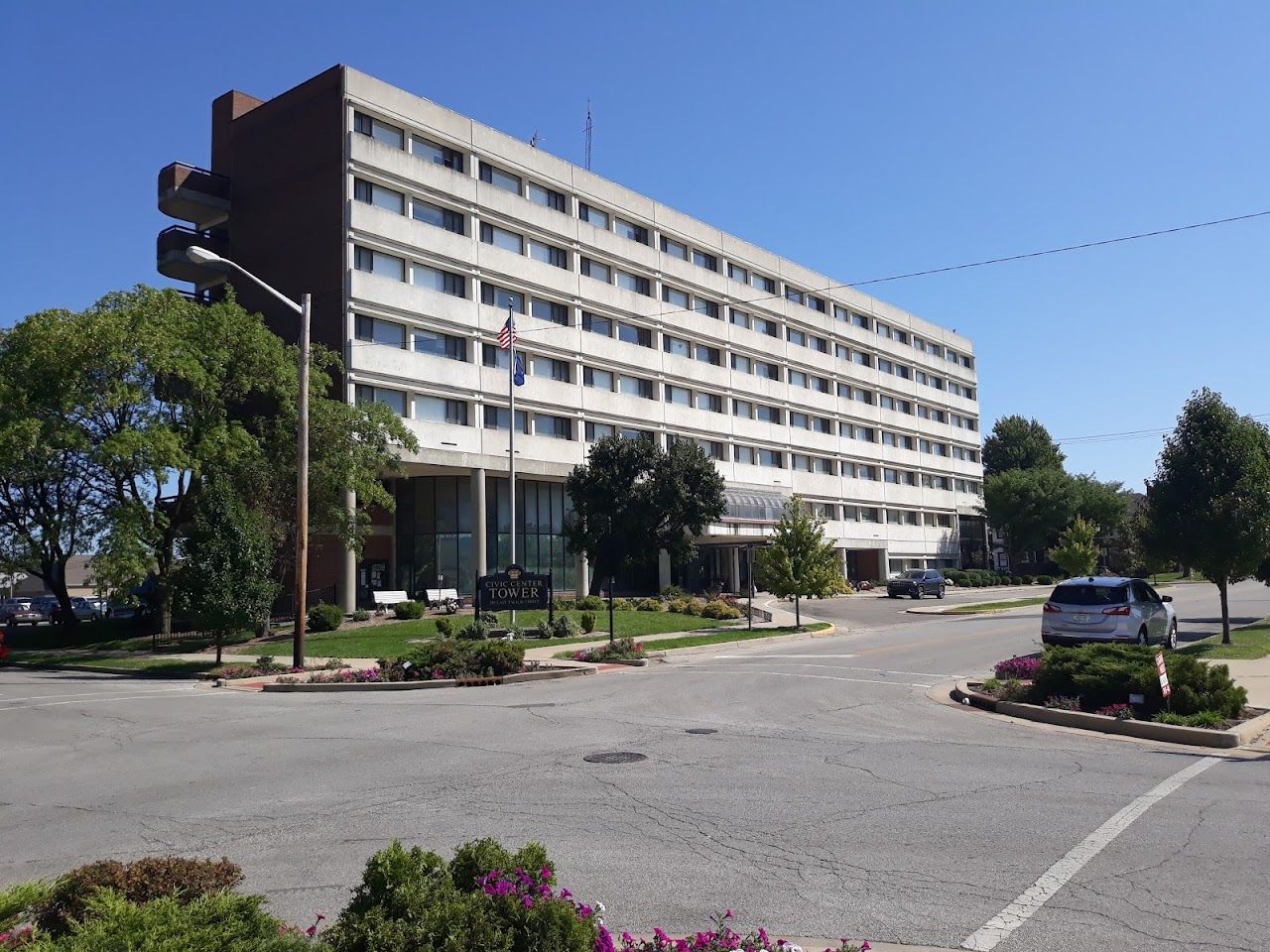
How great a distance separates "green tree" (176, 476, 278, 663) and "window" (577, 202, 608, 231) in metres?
31.7

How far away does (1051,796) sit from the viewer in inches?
352

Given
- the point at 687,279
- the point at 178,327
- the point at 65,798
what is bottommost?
the point at 65,798

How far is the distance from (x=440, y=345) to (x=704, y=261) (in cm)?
2410

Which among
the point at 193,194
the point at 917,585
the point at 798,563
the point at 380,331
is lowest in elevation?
the point at 917,585

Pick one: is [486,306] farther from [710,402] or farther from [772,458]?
[772,458]

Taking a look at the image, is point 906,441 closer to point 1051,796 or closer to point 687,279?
point 687,279

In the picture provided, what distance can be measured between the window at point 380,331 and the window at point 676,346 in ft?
62.3

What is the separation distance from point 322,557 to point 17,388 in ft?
46.4

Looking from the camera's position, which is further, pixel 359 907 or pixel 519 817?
pixel 519 817

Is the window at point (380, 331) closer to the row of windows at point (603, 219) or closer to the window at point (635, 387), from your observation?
the row of windows at point (603, 219)

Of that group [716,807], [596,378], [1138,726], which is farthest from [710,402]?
[716,807]

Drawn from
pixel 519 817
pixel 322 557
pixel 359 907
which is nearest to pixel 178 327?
pixel 322 557

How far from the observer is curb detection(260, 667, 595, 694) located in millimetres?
20969

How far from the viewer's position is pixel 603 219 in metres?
55.8
